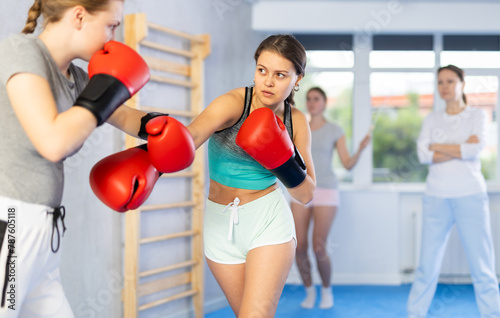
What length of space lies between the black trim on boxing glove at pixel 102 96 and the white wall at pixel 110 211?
4.40 feet

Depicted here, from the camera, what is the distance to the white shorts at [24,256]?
1319 mm

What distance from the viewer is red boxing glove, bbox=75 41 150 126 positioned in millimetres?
1320

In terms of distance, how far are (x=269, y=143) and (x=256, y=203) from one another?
0.34 m

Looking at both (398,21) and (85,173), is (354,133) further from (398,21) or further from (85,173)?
(85,173)

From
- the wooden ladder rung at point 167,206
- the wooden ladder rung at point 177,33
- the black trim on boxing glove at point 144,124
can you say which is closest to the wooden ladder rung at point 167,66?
the wooden ladder rung at point 177,33

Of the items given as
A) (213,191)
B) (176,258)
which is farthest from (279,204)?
(176,258)

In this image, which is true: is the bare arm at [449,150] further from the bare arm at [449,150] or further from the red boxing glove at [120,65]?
the red boxing glove at [120,65]

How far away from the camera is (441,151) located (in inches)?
141

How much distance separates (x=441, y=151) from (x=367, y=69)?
189cm

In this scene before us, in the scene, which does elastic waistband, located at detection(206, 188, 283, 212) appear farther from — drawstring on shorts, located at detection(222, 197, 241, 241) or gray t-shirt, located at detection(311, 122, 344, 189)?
gray t-shirt, located at detection(311, 122, 344, 189)

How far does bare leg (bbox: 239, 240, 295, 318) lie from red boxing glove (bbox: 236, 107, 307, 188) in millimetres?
272

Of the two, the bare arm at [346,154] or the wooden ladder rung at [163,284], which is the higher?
the bare arm at [346,154]

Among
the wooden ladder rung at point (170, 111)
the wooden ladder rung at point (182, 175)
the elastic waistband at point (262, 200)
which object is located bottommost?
the elastic waistband at point (262, 200)

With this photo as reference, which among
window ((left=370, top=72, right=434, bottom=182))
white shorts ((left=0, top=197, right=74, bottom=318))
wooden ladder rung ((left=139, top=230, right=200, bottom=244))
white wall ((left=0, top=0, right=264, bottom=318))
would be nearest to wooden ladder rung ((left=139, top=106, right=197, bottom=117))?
white wall ((left=0, top=0, right=264, bottom=318))
